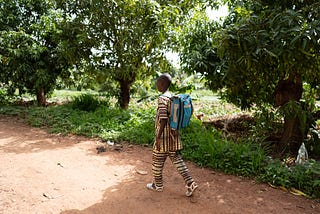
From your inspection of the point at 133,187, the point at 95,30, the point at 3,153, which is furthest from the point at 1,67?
the point at 133,187

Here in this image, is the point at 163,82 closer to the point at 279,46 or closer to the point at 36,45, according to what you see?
the point at 279,46

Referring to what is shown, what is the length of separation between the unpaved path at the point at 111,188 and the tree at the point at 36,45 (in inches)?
158

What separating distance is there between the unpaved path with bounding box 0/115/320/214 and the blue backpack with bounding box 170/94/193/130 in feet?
3.33

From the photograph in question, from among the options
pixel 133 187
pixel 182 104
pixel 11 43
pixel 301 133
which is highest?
pixel 11 43

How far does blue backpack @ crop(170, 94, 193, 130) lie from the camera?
3.13 m

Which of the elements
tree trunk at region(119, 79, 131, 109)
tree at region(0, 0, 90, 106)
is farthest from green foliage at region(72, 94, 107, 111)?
tree at region(0, 0, 90, 106)

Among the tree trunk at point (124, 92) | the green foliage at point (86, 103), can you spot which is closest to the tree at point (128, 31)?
the tree trunk at point (124, 92)

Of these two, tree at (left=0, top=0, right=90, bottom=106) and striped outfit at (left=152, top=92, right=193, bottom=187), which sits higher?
tree at (left=0, top=0, right=90, bottom=106)

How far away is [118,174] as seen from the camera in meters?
4.30

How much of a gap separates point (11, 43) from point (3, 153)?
485cm

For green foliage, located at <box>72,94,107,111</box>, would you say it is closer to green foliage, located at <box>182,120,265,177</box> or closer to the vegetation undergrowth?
the vegetation undergrowth

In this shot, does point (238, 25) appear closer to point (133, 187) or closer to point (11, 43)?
point (133, 187)

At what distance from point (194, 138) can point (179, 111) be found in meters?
2.38

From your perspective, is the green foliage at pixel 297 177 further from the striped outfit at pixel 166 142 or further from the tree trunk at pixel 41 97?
the tree trunk at pixel 41 97
